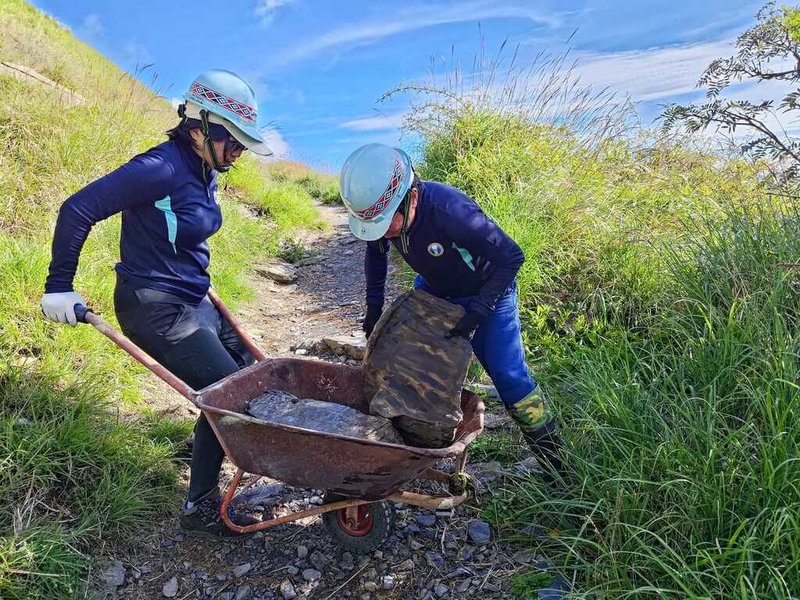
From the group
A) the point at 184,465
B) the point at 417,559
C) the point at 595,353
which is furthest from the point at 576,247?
the point at 184,465

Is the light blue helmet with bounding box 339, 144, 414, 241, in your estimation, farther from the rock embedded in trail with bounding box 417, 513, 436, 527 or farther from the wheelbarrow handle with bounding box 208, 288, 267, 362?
the rock embedded in trail with bounding box 417, 513, 436, 527

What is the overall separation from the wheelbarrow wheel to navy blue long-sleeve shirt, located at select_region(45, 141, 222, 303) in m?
1.25

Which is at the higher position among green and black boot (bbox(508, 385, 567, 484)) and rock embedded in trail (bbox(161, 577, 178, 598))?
green and black boot (bbox(508, 385, 567, 484))

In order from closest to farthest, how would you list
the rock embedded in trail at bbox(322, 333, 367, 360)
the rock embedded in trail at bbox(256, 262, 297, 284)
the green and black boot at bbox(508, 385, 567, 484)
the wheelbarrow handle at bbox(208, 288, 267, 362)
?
the green and black boot at bbox(508, 385, 567, 484) < the wheelbarrow handle at bbox(208, 288, 267, 362) < the rock embedded in trail at bbox(322, 333, 367, 360) < the rock embedded in trail at bbox(256, 262, 297, 284)

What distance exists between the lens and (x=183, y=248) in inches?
99.7

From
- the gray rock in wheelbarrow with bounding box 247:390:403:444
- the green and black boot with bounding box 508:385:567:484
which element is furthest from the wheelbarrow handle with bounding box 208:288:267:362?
the green and black boot with bounding box 508:385:567:484

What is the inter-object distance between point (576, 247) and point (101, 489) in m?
3.75

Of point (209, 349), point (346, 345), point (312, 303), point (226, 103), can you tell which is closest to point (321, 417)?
point (209, 349)

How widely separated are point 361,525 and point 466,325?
1083 millimetres

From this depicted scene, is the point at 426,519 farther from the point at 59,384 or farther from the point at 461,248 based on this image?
the point at 59,384

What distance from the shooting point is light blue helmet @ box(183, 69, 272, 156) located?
8.04 ft

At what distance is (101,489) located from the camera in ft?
8.98

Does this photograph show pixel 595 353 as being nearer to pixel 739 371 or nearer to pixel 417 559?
pixel 739 371

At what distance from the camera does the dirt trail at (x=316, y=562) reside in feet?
7.90
